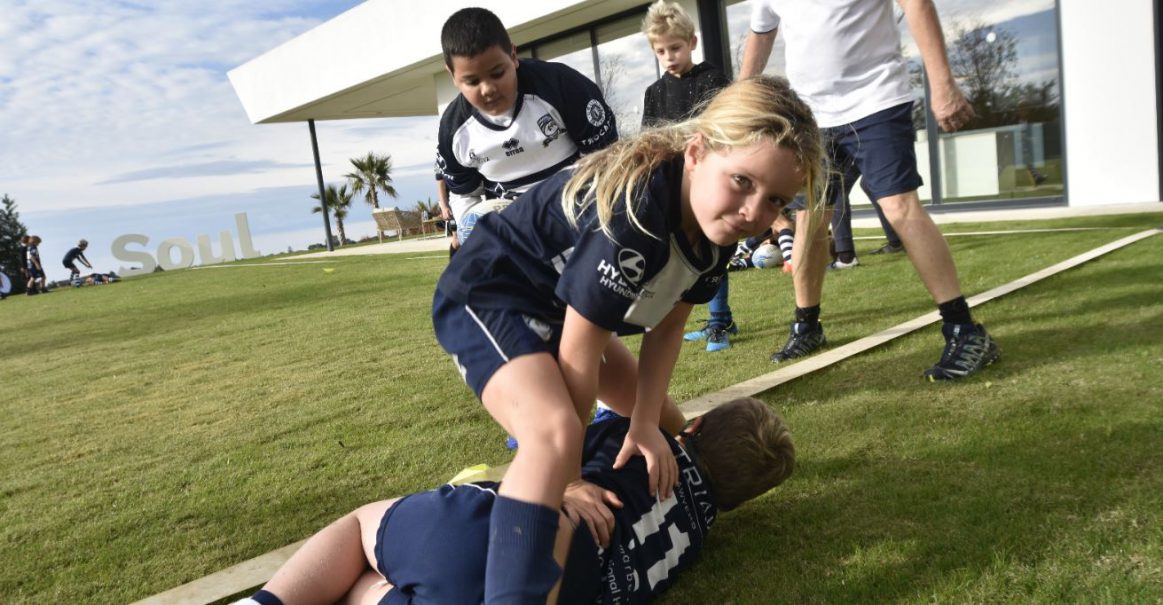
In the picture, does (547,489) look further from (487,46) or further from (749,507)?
(487,46)

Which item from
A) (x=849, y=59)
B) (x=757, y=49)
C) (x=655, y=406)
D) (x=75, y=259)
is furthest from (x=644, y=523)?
(x=75, y=259)

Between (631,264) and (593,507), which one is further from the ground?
(631,264)

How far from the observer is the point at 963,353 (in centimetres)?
337

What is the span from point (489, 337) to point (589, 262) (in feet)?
1.12

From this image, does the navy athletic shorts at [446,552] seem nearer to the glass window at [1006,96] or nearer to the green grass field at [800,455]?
the green grass field at [800,455]

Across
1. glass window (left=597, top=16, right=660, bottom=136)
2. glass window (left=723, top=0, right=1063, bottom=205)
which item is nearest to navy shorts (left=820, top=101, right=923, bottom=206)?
glass window (left=723, top=0, right=1063, bottom=205)

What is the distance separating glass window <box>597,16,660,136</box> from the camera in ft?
49.9

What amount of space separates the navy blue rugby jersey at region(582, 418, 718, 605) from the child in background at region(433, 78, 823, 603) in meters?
0.05

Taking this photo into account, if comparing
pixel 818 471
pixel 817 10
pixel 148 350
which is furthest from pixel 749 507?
pixel 148 350

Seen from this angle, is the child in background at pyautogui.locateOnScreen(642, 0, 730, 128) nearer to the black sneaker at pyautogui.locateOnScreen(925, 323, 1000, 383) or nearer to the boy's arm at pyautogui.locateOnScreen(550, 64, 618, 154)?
the boy's arm at pyautogui.locateOnScreen(550, 64, 618, 154)

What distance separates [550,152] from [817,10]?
1.49 meters

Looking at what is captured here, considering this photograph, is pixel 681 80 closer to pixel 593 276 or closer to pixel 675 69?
pixel 675 69

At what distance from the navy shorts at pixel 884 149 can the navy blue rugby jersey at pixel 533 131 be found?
1.04m

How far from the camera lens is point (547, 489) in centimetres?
175
